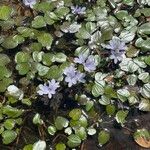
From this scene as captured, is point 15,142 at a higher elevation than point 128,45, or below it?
below

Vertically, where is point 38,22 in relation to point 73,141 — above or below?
above

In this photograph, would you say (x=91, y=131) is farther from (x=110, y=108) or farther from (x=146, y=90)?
(x=146, y=90)

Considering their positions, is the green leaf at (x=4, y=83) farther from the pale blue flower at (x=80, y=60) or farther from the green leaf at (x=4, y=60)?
the pale blue flower at (x=80, y=60)

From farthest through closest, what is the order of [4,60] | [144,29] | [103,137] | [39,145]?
[144,29]
[4,60]
[103,137]
[39,145]

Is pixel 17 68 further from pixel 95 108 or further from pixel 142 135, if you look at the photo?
pixel 142 135

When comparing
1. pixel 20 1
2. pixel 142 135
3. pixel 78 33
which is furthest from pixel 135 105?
pixel 20 1

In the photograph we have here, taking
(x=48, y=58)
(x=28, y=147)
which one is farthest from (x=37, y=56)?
(x=28, y=147)

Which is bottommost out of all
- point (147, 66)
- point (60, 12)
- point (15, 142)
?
point (15, 142)
